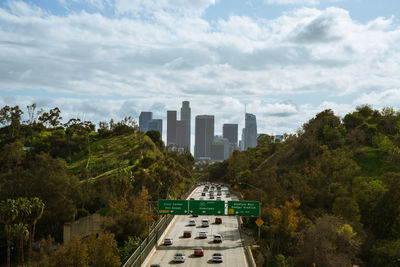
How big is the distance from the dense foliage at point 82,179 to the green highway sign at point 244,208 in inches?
547

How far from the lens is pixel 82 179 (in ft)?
317

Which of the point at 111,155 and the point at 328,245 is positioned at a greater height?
the point at 111,155

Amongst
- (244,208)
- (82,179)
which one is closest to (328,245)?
(244,208)

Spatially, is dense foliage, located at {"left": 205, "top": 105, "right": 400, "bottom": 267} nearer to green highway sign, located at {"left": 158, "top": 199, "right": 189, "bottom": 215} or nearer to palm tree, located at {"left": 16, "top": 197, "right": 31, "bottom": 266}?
green highway sign, located at {"left": 158, "top": 199, "right": 189, "bottom": 215}

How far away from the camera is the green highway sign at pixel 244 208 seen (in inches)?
2283

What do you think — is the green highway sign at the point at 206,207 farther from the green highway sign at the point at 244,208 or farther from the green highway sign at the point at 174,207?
the green highway sign at the point at 244,208

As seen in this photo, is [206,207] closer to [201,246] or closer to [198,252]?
[201,246]

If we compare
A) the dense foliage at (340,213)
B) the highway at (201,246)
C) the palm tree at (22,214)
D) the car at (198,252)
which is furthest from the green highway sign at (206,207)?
the palm tree at (22,214)

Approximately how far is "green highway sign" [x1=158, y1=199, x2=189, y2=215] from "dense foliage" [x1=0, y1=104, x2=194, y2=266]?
2955 millimetres

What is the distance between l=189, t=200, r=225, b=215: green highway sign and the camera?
5828 cm

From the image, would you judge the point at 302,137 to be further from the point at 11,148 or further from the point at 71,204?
the point at 11,148

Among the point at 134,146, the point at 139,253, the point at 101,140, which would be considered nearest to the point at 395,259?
the point at 139,253

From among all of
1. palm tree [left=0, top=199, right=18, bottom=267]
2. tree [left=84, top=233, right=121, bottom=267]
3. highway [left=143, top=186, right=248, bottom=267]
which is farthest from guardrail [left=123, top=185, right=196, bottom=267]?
palm tree [left=0, top=199, right=18, bottom=267]

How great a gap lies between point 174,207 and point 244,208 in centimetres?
1144
